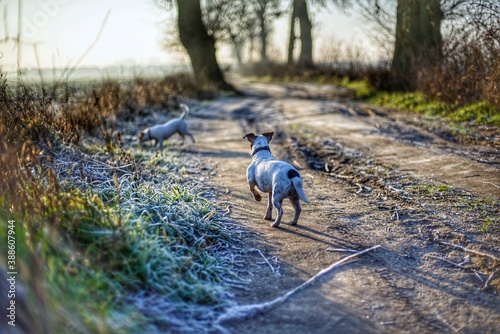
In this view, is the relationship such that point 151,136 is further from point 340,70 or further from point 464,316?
point 340,70

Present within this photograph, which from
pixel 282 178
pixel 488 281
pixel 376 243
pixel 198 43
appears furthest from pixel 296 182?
pixel 198 43

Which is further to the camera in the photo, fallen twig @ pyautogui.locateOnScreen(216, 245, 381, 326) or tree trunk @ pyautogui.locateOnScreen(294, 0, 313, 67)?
tree trunk @ pyautogui.locateOnScreen(294, 0, 313, 67)

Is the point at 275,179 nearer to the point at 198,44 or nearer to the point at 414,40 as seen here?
the point at 414,40

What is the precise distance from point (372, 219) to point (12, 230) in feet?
12.5

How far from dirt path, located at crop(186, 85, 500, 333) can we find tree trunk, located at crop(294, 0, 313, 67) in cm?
2090

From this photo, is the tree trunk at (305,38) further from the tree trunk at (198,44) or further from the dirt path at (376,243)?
the dirt path at (376,243)

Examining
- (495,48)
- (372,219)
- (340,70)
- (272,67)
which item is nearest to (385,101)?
(495,48)

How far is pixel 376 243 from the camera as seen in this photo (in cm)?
450

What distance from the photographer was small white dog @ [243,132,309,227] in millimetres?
4664

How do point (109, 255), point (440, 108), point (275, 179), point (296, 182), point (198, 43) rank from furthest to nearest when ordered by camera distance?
point (198, 43)
point (440, 108)
point (275, 179)
point (296, 182)
point (109, 255)

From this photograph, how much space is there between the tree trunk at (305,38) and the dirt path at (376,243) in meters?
20.9

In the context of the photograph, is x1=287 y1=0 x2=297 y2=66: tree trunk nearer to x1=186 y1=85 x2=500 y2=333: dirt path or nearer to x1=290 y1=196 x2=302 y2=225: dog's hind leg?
x1=186 y1=85 x2=500 y2=333: dirt path

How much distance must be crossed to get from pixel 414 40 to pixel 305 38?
1658 centimetres

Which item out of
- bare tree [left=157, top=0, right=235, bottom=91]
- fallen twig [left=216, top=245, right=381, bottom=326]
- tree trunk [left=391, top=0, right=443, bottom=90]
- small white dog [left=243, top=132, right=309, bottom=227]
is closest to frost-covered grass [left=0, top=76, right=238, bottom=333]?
fallen twig [left=216, top=245, right=381, bottom=326]
